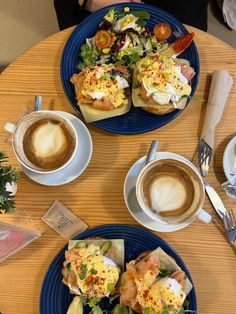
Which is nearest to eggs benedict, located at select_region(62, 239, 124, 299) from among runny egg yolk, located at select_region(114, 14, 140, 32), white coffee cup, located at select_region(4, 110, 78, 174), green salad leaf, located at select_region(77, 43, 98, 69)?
white coffee cup, located at select_region(4, 110, 78, 174)

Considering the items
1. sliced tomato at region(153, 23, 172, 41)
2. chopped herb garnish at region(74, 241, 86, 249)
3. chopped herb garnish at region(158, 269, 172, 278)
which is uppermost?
sliced tomato at region(153, 23, 172, 41)

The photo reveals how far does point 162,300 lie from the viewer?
1083mm

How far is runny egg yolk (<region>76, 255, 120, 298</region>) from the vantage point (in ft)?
3.66

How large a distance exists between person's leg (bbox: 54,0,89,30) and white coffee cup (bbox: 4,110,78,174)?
599 mm

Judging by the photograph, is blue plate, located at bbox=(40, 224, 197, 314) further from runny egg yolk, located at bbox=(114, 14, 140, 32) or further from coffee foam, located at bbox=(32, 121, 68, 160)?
runny egg yolk, located at bbox=(114, 14, 140, 32)

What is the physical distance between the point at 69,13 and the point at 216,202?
0.95 metres

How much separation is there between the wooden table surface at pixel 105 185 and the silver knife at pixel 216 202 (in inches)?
0.8

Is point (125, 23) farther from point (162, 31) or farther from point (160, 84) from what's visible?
point (160, 84)

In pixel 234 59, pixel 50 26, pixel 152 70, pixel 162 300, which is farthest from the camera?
pixel 50 26

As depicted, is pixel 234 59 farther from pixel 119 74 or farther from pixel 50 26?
pixel 50 26

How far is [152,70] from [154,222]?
1.43 ft

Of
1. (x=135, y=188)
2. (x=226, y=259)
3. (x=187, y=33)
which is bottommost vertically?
(x=226, y=259)

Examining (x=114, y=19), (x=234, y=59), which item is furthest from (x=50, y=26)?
(x=234, y=59)

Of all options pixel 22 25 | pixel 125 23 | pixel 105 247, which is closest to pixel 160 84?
pixel 125 23
